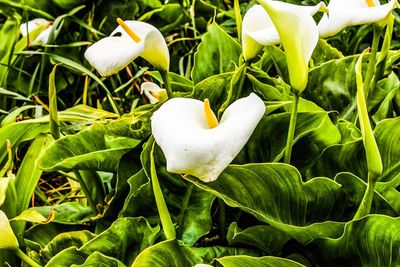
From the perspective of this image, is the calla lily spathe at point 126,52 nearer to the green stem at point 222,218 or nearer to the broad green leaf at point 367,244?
the green stem at point 222,218


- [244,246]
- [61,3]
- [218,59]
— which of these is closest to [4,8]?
[61,3]

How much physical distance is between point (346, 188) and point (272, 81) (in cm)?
28

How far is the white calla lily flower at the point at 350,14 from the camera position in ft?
2.66

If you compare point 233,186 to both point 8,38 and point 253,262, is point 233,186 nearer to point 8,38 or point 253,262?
point 253,262

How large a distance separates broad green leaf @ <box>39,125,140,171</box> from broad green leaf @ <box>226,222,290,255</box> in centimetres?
24

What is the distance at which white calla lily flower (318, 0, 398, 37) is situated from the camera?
2.66ft

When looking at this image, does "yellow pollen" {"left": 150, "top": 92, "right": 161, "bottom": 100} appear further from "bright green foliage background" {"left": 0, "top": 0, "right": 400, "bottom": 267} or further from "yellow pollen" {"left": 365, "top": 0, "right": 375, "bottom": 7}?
"yellow pollen" {"left": 365, "top": 0, "right": 375, "bottom": 7}

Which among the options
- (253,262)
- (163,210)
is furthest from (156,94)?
(253,262)

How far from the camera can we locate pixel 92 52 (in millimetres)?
874

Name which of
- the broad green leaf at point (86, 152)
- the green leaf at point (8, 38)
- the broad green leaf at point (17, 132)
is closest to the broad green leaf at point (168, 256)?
the broad green leaf at point (86, 152)

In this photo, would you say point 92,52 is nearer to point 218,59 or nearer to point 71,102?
point 218,59

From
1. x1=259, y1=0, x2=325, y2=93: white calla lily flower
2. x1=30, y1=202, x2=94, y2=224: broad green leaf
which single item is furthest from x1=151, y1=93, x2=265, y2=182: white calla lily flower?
x1=30, y1=202, x2=94, y2=224: broad green leaf

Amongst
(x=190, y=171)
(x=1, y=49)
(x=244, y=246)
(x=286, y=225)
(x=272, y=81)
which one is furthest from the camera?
(x=1, y=49)

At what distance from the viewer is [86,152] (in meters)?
1.01
